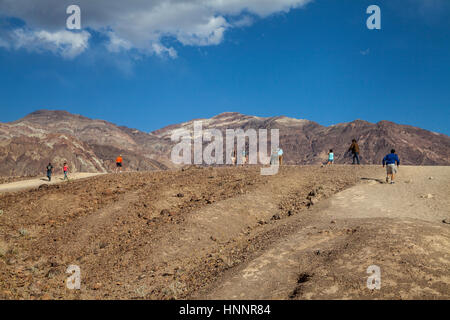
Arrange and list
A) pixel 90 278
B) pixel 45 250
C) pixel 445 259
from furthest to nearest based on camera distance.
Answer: pixel 45 250, pixel 90 278, pixel 445 259

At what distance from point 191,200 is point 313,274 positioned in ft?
30.7

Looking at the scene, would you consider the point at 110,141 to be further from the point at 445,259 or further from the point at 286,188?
the point at 445,259

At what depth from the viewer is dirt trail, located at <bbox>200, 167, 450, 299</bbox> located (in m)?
6.01

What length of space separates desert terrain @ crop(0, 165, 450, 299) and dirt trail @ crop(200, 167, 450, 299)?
29mm

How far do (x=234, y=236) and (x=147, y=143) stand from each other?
5687 inches

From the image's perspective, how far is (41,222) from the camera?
1458cm

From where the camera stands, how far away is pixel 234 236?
38.4 feet

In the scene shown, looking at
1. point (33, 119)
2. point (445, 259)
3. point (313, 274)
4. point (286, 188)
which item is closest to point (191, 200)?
point (286, 188)

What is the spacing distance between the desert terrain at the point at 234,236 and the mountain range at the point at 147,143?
5602 centimetres

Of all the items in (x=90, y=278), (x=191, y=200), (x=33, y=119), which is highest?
(x=33, y=119)

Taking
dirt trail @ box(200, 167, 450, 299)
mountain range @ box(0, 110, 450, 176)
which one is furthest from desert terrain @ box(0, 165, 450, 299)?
mountain range @ box(0, 110, 450, 176)

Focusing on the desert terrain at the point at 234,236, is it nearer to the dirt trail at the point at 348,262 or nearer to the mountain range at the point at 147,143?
the dirt trail at the point at 348,262

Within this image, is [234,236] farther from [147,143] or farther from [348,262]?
[147,143]

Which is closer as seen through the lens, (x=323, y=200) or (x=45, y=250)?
(x=45, y=250)
